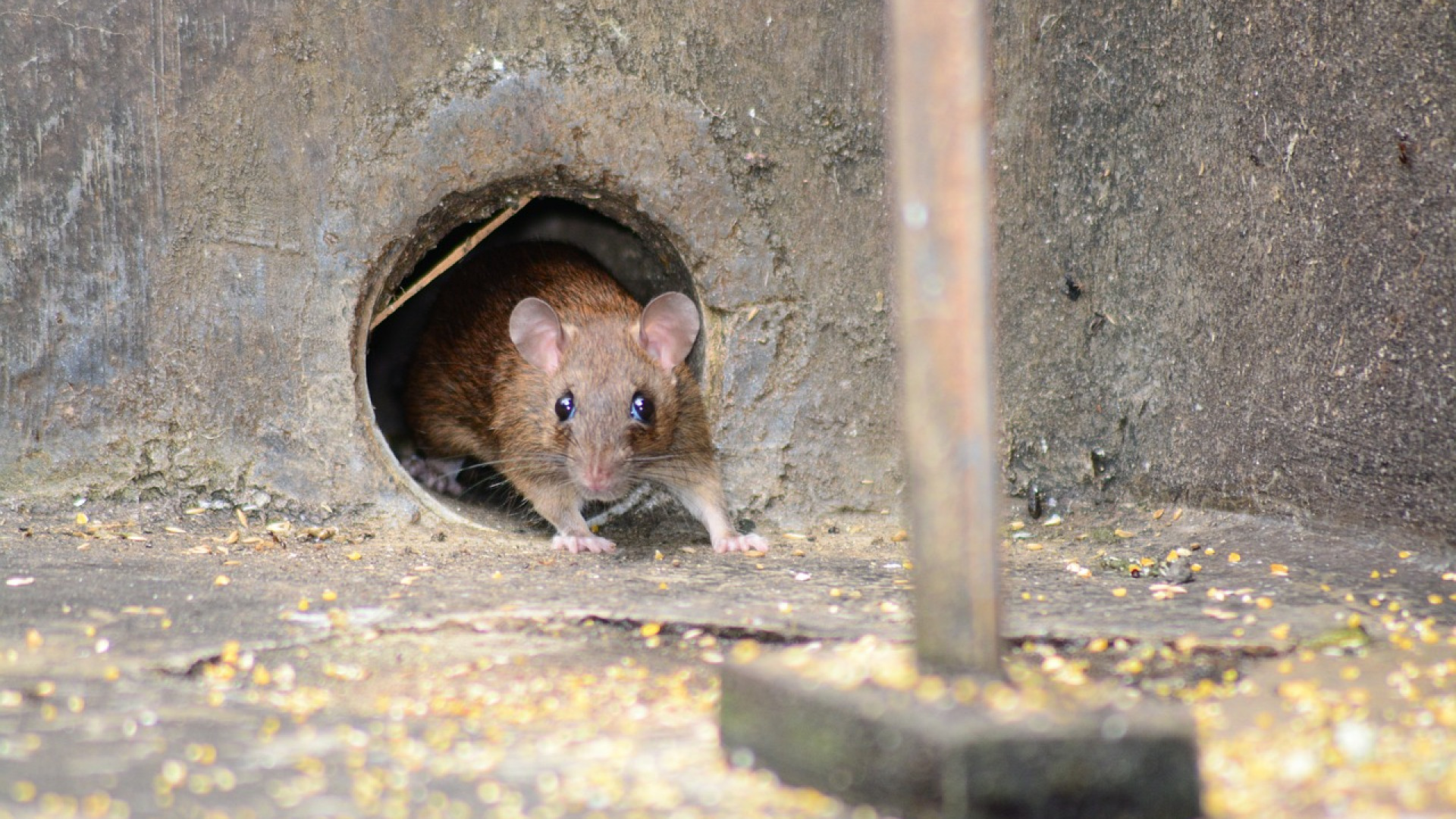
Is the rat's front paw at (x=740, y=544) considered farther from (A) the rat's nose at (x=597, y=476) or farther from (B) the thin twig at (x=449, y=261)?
(B) the thin twig at (x=449, y=261)

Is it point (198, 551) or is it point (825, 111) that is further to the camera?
point (825, 111)

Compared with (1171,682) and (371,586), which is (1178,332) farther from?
(371,586)

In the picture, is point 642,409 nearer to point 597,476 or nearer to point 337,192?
point 597,476

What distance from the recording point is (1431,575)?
3.38 meters

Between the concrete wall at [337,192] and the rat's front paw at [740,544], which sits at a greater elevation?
the concrete wall at [337,192]

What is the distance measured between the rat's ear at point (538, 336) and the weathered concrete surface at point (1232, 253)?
5.99 ft

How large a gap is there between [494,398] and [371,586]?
2075 mm

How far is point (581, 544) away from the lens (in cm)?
482

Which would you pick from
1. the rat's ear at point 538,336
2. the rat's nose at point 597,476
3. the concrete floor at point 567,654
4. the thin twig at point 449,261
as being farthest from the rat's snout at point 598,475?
the thin twig at point 449,261

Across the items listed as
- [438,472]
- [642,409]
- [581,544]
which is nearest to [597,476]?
[581,544]

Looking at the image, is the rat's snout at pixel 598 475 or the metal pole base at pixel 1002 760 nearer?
the metal pole base at pixel 1002 760

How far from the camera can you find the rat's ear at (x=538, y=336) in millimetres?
5371

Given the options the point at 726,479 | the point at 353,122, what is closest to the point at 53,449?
the point at 353,122

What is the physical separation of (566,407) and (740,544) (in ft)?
3.12
